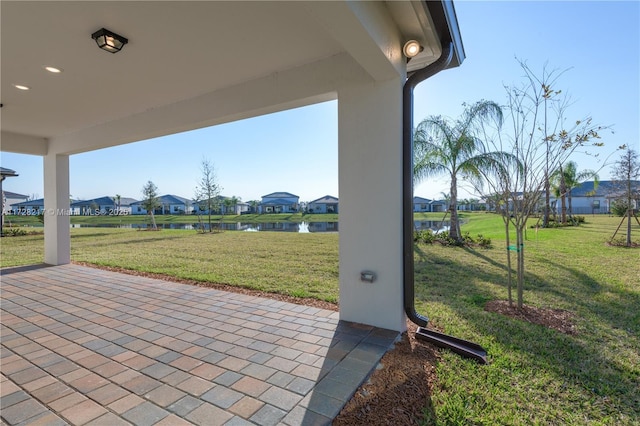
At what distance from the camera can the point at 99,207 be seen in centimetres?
3869

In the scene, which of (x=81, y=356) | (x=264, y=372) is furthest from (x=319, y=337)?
(x=81, y=356)

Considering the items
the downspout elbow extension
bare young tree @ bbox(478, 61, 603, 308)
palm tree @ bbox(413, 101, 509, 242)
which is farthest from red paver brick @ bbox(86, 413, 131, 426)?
palm tree @ bbox(413, 101, 509, 242)

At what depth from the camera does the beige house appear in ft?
8.16

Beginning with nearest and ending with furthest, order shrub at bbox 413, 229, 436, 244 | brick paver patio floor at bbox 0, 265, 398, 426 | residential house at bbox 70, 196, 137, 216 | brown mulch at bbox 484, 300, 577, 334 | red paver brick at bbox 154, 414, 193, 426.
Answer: red paver brick at bbox 154, 414, 193, 426, brick paver patio floor at bbox 0, 265, 398, 426, brown mulch at bbox 484, 300, 577, 334, shrub at bbox 413, 229, 436, 244, residential house at bbox 70, 196, 137, 216

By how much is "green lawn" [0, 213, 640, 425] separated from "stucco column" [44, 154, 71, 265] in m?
0.69

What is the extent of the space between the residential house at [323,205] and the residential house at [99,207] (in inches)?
1052

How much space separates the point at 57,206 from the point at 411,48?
8.00 meters

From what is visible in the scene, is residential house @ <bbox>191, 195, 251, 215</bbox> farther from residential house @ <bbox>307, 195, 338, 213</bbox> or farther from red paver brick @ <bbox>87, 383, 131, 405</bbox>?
red paver brick @ <bbox>87, 383, 131, 405</bbox>

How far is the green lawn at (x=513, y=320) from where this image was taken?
6.61 feet

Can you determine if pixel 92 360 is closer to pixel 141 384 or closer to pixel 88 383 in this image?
pixel 88 383

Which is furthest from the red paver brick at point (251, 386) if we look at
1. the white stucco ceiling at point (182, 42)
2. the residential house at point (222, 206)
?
the residential house at point (222, 206)

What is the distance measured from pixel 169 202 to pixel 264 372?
52.8 meters

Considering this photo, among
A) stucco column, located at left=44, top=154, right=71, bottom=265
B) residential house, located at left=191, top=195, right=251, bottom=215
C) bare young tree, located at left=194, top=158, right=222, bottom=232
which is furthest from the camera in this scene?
residential house, located at left=191, top=195, right=251, bottom=215

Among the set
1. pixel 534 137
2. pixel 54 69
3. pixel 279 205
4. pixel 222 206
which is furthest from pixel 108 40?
pixel 279 205
